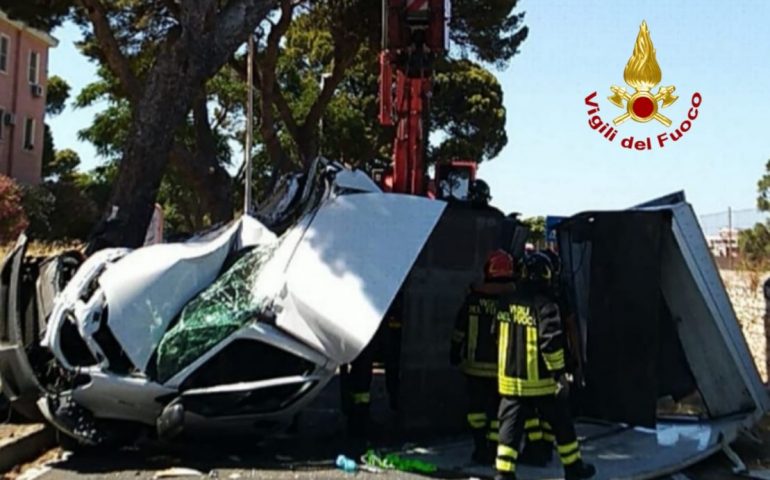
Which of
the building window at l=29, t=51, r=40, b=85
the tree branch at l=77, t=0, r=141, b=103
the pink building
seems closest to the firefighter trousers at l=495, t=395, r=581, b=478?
the tree branch at l=77, t=0, r=141, b=103

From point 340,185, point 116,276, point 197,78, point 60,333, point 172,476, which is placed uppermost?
point 197,78

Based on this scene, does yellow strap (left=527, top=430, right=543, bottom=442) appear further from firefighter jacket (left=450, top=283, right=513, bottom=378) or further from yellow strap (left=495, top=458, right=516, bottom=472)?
yellow strap (left=495, top=458, right=516, bottom=472)

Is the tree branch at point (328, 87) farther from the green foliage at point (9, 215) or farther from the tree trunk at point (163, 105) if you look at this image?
the tree trunk at point (163, 105)

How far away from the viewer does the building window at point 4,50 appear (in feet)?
95.3

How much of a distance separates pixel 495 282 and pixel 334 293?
3.86 feet

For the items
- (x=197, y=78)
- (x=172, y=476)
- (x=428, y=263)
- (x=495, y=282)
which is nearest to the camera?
(x=172, y=476)

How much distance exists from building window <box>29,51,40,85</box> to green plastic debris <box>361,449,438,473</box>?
97.3 ft

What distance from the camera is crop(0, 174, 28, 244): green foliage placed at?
1758 cm

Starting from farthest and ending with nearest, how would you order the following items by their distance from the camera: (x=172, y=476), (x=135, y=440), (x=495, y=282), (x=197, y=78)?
1. (x=197, y=78)
2. (x=135, y=440)
3. (x=495, y=282)
4. (x=172, y=476)

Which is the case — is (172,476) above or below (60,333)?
below

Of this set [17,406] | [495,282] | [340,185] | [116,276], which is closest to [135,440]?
[17,406]

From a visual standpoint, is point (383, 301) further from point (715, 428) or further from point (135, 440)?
point (715, 428)

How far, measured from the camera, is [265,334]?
577 centimetres

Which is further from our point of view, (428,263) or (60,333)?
(428,263)
